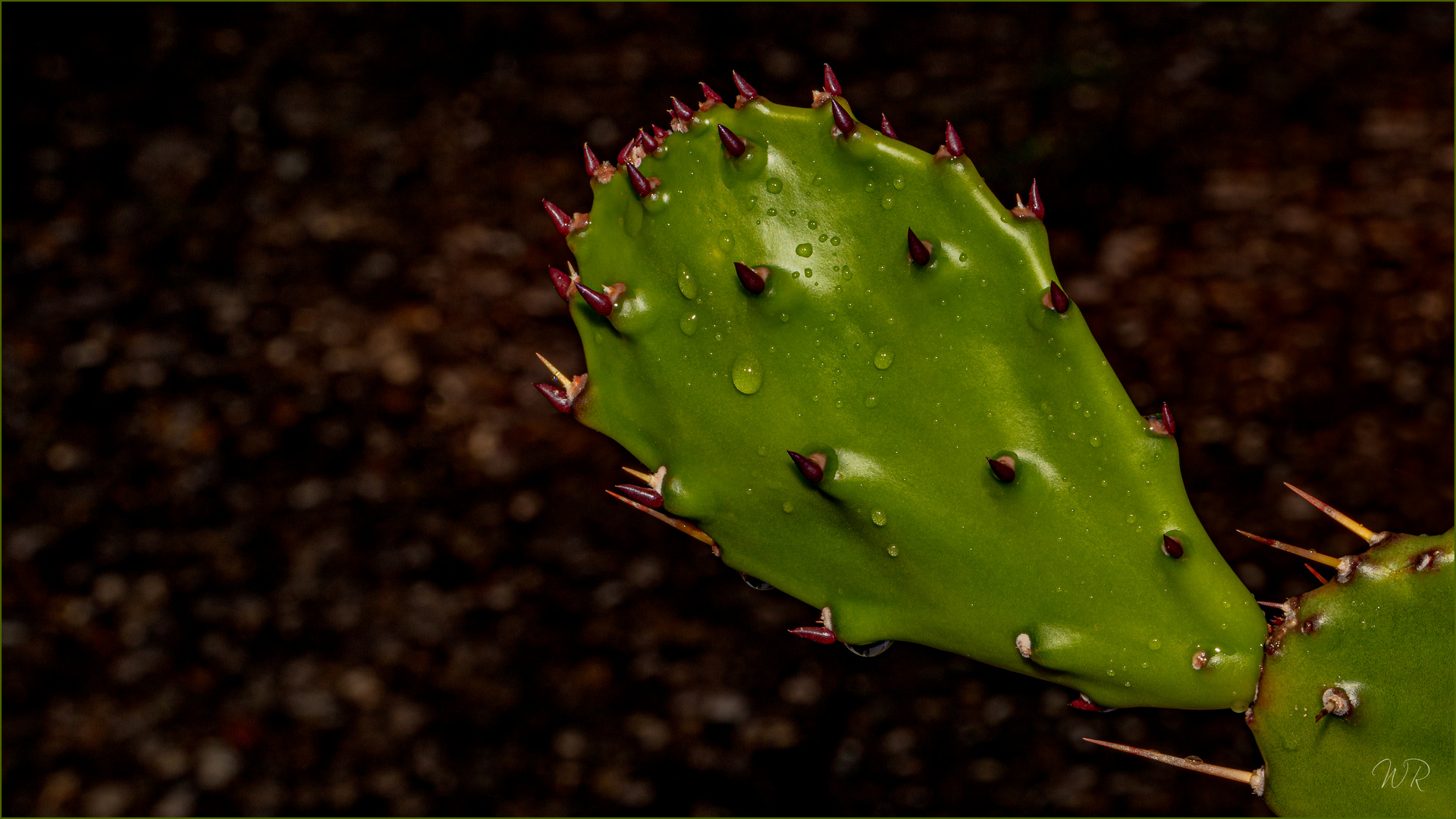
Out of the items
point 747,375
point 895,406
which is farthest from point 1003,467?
point 747,375

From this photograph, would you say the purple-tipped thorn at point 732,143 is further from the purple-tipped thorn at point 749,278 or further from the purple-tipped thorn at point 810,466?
the purple-tipped thorn at point 810,466

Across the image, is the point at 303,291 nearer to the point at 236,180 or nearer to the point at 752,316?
the point at 236,180

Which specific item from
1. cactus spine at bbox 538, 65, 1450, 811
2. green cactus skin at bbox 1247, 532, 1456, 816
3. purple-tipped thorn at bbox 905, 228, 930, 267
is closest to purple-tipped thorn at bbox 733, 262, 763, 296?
cactus spine at bbox 538, 65, 1450, 811

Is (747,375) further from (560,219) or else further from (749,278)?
(560,219)

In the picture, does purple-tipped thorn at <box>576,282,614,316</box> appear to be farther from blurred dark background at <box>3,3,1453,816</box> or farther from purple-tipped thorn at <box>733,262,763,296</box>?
blurred dark background at <box>3,3,1453,816</box>

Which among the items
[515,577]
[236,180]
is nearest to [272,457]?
[515,577]
